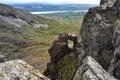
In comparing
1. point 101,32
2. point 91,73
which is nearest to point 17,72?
point 91,73

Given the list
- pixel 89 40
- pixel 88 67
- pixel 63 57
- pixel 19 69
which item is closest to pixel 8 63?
pixel 19 69

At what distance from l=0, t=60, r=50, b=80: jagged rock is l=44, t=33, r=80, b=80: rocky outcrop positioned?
26.9m

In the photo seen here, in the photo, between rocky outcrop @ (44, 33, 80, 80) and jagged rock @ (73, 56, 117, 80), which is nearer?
jagged rock @ (73, 56, 117, 80)

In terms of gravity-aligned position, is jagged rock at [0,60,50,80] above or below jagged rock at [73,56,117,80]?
above

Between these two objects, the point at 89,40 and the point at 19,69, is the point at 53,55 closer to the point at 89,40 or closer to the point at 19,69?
the point at 89,40

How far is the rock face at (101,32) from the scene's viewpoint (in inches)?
1545

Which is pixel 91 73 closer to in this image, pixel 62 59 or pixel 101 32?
pixel 101 32

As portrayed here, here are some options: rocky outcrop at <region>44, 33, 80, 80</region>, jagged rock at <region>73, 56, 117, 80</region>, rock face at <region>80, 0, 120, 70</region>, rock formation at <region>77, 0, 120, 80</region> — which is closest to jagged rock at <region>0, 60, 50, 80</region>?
jagged rock at <region>73, 56, 117, 80</region>

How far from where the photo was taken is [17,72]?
2269cm

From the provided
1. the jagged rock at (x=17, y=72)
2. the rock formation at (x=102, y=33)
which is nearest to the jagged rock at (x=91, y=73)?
the jagged rock at (x=17, y=72)

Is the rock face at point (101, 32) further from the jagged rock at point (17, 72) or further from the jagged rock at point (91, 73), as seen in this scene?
the jagged rock at point (17, 72)

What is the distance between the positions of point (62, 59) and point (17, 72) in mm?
34491

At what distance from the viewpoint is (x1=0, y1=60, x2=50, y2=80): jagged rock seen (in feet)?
72.5

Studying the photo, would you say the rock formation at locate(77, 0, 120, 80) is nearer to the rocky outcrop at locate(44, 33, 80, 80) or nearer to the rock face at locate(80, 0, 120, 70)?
the rock face at locate(80, 0, 120, 70)
